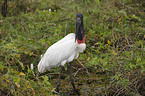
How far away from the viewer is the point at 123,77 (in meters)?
3.34

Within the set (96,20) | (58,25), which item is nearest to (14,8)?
(58,25)

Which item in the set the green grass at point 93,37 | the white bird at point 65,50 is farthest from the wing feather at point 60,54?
the green grass at point 93,37

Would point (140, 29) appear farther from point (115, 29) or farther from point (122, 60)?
point (122, 60)

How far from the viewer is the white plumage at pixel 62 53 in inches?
144

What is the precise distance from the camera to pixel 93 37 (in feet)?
16.4

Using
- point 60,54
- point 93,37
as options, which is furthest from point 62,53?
point 93,37

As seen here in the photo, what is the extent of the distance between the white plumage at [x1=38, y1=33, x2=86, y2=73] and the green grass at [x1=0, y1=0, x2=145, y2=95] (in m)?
0.21

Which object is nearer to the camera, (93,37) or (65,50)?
(65,50)

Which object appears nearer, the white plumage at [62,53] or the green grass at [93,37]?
the green grass at [93,37]

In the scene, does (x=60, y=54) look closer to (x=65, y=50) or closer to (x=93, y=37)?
(x=65, y=50)

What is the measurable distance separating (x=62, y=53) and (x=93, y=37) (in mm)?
1494

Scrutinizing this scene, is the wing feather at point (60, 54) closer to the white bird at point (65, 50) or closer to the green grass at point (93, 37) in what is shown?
the white bird at point (65, 50)

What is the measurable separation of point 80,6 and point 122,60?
2.68 m

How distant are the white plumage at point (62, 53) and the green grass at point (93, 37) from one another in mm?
209
